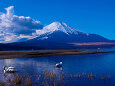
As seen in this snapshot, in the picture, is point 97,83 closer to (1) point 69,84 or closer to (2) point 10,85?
(1) point 69,84

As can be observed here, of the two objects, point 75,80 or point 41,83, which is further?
point 75,80

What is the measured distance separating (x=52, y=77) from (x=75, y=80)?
425 centimetres

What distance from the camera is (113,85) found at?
29516mm

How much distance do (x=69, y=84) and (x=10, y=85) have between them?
9426 mm

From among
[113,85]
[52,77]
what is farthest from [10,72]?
[113,85]

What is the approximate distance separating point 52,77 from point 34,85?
533 centimetres

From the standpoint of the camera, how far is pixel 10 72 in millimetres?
41438

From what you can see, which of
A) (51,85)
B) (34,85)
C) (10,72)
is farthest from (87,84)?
(10,72)

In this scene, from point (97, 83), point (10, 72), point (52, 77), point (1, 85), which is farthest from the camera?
point (10, 72)

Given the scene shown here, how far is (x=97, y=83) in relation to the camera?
3058 cm

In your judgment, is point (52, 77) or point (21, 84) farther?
point (52, 77)

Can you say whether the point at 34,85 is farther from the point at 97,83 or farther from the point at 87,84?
the point at 97,83

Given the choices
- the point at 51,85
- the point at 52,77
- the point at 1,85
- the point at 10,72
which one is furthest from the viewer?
the point at 10,72

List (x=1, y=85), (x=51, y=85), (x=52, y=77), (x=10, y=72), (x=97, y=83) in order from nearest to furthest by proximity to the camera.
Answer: (x=1, y=85)
(x=51, y=85)
(x=97, y=83)
(x=52, y=77)
(x=10, y=72)
